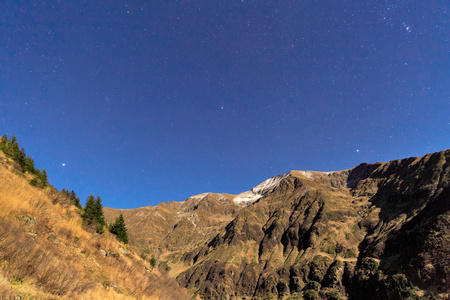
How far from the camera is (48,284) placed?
16.2 ft

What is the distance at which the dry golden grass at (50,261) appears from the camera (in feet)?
15.1

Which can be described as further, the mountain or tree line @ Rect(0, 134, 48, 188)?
the mountain

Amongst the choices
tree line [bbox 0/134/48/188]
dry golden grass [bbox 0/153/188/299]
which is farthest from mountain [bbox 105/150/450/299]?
tree line [bbox 0/134/48/188]

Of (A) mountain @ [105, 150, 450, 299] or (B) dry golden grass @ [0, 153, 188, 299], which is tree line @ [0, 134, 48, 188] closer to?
(B) dry golden grass @ [0, 153, 188, 299]

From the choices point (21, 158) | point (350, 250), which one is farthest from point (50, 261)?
point (350, 250)

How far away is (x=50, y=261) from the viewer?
571 cm

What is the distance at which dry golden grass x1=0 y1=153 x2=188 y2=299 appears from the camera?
15.1 feet

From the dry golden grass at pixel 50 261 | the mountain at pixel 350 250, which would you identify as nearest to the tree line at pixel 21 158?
the dry golden grass at pixel 50 261

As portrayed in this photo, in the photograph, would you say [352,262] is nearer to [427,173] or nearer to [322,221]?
[322,221]

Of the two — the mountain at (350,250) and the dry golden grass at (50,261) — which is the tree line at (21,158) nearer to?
the dry golden grass at (50,261)

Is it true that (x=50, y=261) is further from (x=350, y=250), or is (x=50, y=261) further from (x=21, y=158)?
(x=350, y=250)

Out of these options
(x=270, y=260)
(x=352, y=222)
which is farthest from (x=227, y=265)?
(x=352, y=222)

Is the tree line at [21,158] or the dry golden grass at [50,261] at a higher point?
the tree line at [21,158]

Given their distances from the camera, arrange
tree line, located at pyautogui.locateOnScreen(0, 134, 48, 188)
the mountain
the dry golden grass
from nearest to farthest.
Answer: the dry golden grass < tree line, located at pyautogui.locateOnScreen(0, 134, 48, 188) < the mountain
